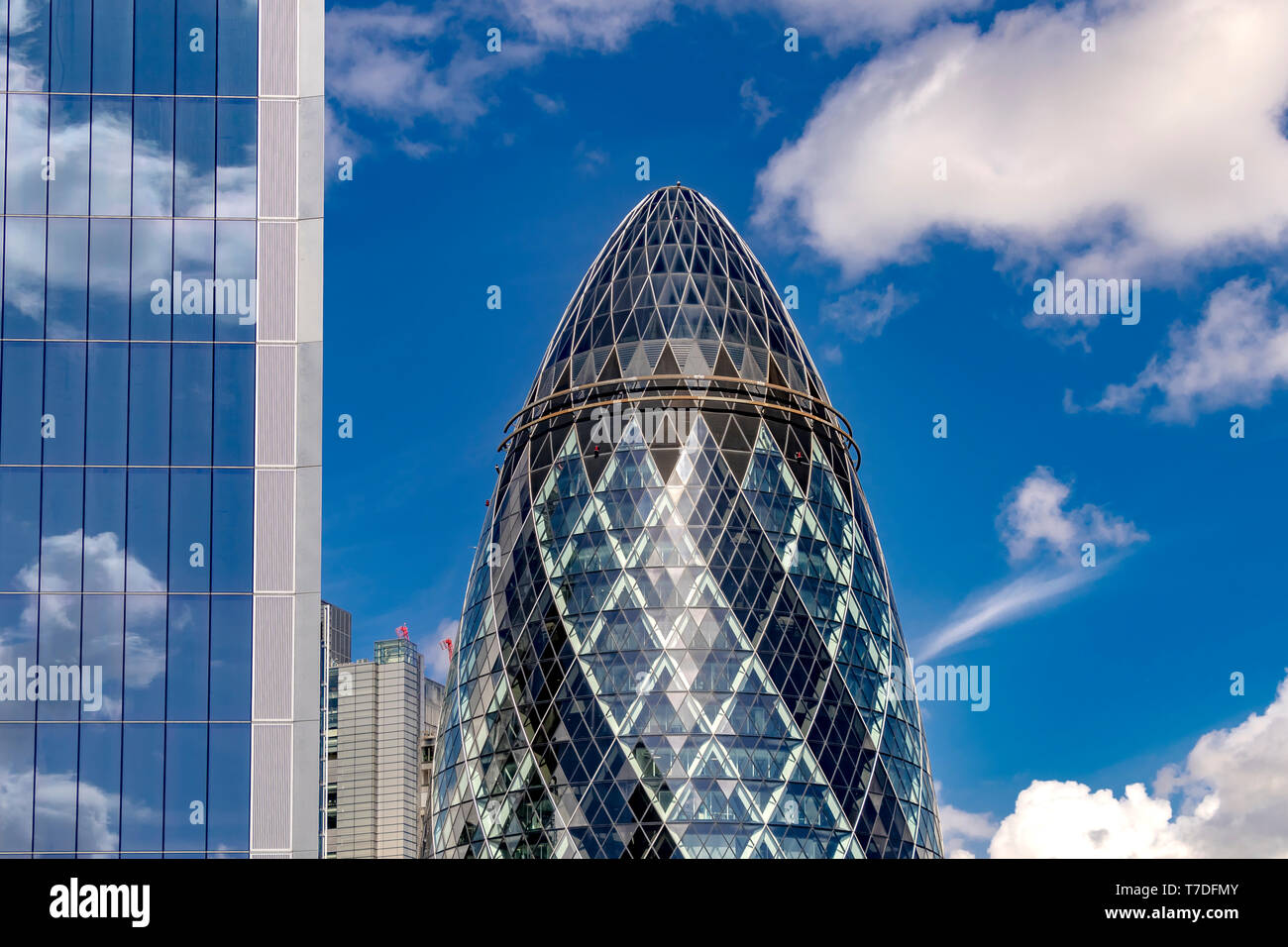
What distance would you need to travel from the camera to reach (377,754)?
194 metres

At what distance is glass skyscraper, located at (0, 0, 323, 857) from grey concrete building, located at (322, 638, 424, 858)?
153 metres

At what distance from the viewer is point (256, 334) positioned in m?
43.9

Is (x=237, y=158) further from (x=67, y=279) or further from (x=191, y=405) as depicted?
(x=191, y=405)

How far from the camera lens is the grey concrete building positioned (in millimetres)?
193500

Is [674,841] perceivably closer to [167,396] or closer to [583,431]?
[583,431]

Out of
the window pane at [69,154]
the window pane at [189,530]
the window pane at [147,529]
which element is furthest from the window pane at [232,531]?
the window pane at [69,154]

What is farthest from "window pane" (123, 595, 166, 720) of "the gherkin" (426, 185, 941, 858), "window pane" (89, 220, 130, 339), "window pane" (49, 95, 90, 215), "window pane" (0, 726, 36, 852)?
"the gherkin" (426, 185, 941, 858)

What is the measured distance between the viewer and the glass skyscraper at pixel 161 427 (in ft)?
134

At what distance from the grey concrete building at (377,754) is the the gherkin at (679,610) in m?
109

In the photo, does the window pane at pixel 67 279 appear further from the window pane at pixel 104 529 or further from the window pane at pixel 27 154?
the window pane at pixel 104 529

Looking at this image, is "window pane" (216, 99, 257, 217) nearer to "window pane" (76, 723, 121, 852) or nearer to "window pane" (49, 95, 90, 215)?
"window pane" (49, 95, 90, 215)
